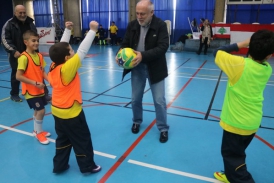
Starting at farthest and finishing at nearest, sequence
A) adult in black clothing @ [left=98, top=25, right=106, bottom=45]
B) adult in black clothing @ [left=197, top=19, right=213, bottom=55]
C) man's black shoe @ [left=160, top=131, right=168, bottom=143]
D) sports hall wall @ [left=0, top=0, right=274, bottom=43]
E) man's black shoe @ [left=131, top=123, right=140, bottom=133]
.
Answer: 1. adult in black clothing @ [left=98, top=25, right=106, bottom=45]
2. sports hall wall @ [left=0, top=0, right=274, bottom=43]
3. adult in black clothing @ [left=197, top=19, right=213, bottom=55]
4. man's black shoe @ [left=131, top=123, right=140, bottom=133]
5. man's black shoe @ [left=160, top=131, right=168, bottom=143]

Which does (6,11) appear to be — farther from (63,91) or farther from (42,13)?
(63,91)

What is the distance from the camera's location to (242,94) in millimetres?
2006

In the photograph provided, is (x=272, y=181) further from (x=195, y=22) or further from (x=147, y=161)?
(x=195, y=22)

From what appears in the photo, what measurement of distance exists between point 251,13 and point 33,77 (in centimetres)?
1564

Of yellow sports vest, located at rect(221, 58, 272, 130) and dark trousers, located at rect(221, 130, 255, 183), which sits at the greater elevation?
yellow sports vest, located at rect(221, 58, 272, 130)

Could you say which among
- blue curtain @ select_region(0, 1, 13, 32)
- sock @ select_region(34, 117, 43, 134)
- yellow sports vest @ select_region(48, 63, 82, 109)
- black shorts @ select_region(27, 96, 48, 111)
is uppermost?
blue curtain @ select_region(0, 1, 13, 32)

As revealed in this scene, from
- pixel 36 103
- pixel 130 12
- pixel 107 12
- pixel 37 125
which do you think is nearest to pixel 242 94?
pixel 36 103

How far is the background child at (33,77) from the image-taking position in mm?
3156

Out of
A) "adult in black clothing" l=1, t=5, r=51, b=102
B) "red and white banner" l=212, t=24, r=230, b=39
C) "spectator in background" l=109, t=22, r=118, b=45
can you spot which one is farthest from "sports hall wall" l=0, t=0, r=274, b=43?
"adult in black clothing" l=1, t=5, r=51, b=102

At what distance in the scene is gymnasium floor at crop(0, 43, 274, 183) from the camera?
8.66ft

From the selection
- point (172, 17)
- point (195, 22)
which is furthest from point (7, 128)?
point (172, 17)

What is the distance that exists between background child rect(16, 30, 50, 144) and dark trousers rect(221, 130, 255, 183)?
238 cm

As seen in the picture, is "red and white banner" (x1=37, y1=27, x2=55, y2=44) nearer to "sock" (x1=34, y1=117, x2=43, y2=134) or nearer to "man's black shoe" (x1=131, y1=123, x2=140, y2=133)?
"sock" (x1=34, y1=117, x2=43, y2=134)

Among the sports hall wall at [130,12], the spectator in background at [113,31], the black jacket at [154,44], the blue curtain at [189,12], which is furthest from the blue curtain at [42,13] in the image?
the black jacket at [154,44]
